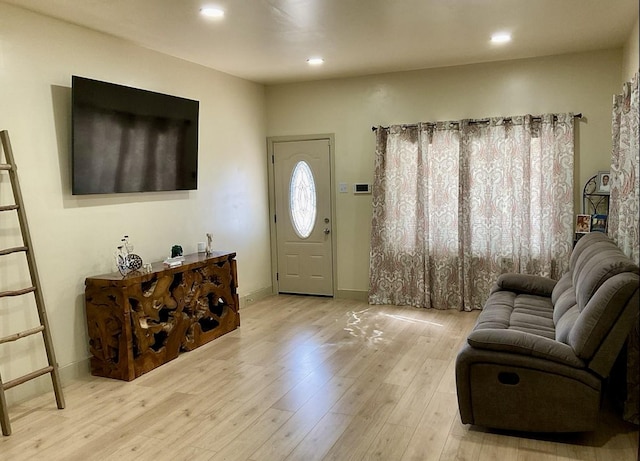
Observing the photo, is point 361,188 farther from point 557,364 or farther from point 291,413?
point 557,364

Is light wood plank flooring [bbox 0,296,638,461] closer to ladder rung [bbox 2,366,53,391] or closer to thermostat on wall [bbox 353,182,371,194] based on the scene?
ladder rung [bbox 2,366,53,391]

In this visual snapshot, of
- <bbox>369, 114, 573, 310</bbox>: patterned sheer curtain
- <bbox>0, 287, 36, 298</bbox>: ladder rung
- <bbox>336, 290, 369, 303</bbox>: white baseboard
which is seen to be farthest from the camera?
<bbox>336, 290, 369, 303</bbox>: white baseboard

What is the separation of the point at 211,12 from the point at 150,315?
7.79 ft

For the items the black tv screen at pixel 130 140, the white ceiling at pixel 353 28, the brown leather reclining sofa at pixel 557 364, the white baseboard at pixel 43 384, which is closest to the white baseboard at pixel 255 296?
the black tv screen at pixel 130 140

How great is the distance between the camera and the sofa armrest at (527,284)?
4.34 meters

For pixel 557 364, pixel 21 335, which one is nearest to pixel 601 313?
pixel 557 364

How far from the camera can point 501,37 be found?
456cm

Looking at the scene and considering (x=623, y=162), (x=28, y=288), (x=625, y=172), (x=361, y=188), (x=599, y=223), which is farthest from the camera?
(x=361, y=188)

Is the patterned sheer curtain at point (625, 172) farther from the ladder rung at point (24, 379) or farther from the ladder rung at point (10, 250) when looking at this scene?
the ladder rung at point (10, 250)

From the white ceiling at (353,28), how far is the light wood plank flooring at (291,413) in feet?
8.93

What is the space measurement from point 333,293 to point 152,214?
105 inches

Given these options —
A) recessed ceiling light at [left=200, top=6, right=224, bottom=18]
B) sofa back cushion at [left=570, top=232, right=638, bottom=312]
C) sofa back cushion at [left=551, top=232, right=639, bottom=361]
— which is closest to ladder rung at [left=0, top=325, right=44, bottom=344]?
recessed ceiling light at [left=200, top=6, right=224, bottom=18]

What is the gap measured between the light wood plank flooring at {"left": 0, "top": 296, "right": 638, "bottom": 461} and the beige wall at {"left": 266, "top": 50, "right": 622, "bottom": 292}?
1.88 meters

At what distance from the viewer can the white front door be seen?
21.1 ft
